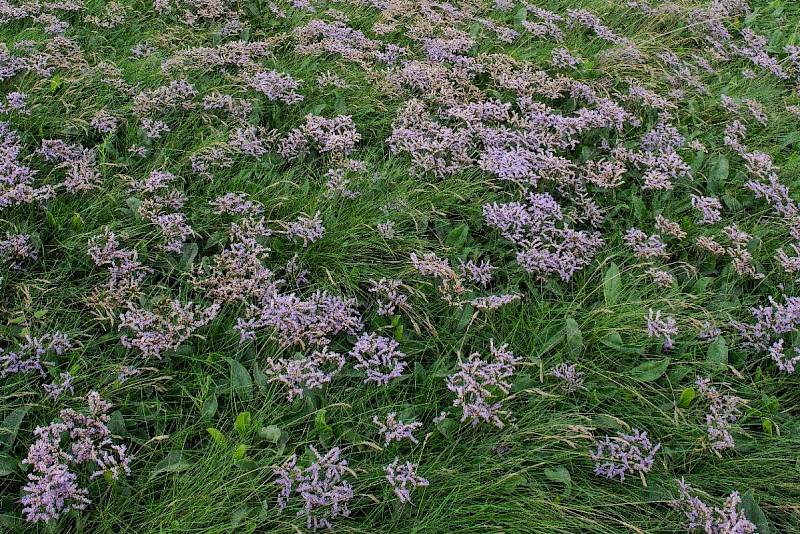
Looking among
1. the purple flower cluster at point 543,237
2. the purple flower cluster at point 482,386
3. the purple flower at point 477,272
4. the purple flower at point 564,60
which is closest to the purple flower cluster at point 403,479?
the purple flower cluster at point 482,386

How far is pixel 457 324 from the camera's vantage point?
331 centimetres

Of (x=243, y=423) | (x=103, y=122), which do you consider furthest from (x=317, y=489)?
(x=103, y=122)

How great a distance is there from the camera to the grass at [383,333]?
2.56m

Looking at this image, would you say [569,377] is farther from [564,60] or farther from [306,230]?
[564,60]

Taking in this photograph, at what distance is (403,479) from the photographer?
2531mm

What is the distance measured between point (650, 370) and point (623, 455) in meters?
0.61

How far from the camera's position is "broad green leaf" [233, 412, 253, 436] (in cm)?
264

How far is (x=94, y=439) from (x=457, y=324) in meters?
1.81

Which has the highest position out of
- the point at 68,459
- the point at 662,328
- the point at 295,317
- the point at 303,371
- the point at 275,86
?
the point at 275,86

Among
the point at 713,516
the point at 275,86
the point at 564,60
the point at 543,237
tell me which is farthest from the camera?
the point at 564,60

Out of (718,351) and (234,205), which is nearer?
(718,351)

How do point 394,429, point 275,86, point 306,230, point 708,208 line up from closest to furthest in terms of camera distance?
point 394,429 → point 306,230 → point 708,208 → point 275,86

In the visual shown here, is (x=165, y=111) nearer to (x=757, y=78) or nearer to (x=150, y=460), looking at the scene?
(x=150, y=460)

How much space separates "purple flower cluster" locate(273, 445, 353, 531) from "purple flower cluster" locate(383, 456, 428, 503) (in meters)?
0.18
